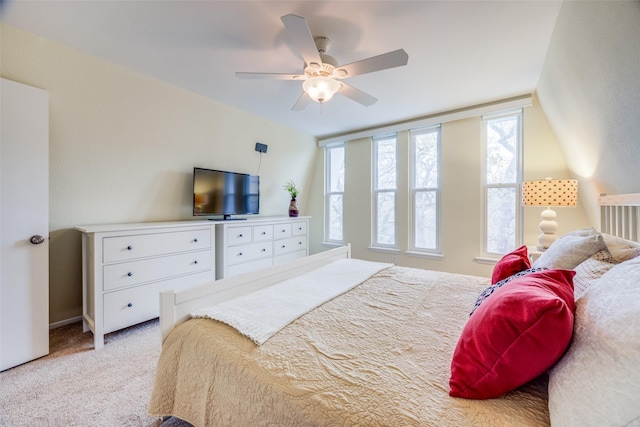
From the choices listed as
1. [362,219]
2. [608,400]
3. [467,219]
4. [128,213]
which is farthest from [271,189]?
[608,400]

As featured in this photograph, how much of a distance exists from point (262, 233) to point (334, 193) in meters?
1.64

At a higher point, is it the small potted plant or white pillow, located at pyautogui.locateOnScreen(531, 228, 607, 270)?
the small potted plant

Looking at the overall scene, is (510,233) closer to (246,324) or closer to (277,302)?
(277,302)

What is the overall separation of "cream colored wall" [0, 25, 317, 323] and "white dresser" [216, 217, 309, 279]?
60cm

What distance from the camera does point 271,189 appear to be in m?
4.10

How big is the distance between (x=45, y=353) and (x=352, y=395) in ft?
8.19

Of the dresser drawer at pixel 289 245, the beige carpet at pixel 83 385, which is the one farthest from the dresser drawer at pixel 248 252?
the beige carpet at pixel 83 385

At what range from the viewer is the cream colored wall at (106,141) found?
2.12 meters

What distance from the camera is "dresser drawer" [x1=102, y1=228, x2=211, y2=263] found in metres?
2.14

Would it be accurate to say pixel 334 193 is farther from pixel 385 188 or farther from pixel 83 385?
pixel 83 385

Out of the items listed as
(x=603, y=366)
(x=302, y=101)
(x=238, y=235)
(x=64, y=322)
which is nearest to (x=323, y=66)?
(x=302, y=101)

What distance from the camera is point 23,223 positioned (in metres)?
1.83

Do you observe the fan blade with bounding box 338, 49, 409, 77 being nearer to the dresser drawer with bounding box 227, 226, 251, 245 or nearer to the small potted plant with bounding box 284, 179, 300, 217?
the dresser drawer with bounding box 227, 226, 251, 245

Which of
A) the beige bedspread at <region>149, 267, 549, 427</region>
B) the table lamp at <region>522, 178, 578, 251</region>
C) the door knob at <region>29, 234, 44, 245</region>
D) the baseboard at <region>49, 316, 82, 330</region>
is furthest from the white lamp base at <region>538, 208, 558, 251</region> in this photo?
the baseboard at <region>49, 316, 82, 330</region>
